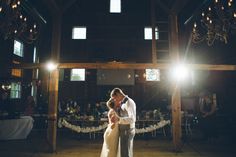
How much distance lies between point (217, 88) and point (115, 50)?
7.76 meters

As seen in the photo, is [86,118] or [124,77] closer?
[86,118]

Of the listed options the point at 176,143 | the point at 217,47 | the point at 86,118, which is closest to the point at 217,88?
the point at 217,47

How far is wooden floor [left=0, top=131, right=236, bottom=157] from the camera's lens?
8469mm

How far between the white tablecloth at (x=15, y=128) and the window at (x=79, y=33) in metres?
8.12

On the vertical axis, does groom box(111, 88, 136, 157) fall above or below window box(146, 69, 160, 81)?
below

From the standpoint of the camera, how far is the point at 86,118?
38.0 feet

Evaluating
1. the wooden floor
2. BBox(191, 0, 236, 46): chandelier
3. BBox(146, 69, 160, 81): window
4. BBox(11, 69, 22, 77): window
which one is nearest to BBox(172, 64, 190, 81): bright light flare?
BBox(191, 0, 236, 46): chandelier

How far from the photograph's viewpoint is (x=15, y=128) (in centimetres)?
1095

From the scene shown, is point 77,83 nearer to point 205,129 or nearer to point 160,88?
point 160,88

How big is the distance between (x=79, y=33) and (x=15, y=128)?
9111mm

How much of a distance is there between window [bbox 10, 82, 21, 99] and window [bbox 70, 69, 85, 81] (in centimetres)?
453

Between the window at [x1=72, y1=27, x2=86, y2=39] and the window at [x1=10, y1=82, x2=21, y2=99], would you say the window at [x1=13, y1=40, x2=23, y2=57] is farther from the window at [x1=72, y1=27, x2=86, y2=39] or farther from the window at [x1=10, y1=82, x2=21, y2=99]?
the window at [x1=72, y1=27, x2=86, y2=39]

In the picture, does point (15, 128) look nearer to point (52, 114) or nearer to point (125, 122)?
point (52, 114)

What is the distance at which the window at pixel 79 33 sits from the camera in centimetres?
1733
